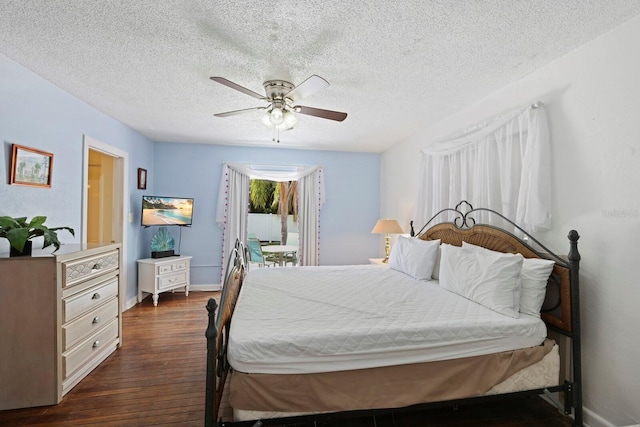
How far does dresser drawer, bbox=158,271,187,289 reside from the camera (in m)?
4.40

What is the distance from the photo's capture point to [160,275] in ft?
14.4

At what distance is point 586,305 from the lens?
6.53ft

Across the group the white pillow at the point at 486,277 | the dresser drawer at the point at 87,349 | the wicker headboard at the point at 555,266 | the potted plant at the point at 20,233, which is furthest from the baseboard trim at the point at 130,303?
the wicker headboard at the point at 555,266

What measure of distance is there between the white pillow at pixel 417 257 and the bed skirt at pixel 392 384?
1.19 metres

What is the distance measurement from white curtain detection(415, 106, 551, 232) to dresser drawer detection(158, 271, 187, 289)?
3.60 metres

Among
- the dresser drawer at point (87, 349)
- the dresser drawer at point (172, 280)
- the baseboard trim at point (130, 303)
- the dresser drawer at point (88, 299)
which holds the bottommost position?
the baseboard trim at point (130, 303)

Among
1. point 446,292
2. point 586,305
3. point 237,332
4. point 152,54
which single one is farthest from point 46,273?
point 586,305

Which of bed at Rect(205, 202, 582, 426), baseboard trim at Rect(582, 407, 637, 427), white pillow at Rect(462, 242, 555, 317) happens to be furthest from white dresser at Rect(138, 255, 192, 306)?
baseboard trim at Rect(582, 407, 637, 427)

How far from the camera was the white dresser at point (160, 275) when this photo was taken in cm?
432

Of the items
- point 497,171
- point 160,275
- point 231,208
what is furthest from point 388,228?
point 160,275

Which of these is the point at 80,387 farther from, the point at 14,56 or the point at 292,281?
the point at 14,56

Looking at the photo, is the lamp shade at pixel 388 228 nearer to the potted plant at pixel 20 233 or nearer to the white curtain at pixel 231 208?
the white curtain at pixel 231 208

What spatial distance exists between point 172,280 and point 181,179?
1649 mm

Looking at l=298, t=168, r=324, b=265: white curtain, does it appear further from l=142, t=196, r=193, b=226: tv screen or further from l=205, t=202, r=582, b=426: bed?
l=205, t=202, r=582, b=426: bed
